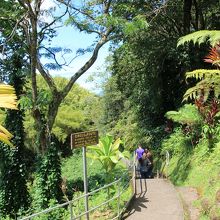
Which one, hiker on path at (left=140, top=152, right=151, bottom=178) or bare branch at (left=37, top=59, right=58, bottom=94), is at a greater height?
bare branch at (left=37, top=59, right=58, bottom=94)

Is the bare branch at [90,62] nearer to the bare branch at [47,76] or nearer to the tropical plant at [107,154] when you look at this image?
the bare branch at [47,76]

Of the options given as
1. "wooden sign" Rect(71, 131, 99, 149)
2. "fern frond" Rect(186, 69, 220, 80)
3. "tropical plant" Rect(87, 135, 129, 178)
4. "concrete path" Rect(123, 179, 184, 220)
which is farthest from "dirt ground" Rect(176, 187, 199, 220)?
"fern frond" Rect(186, 69, 220, 80)

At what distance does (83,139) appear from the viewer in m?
9.16

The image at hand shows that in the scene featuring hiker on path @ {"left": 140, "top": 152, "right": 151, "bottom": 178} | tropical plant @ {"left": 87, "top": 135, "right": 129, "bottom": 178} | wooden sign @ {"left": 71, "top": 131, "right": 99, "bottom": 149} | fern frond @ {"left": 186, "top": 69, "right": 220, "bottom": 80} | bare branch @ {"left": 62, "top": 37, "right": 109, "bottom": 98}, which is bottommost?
hiker on path @ {"left": 140, "top": 152, "right": 151, "bottom": 178}

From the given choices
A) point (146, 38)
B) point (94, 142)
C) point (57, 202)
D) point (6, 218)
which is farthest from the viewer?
point (146, 38)

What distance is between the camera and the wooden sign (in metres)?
8.91

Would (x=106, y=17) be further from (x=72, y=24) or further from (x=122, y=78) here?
(x=122, y=78)

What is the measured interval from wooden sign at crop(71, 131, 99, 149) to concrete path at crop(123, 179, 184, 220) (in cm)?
209

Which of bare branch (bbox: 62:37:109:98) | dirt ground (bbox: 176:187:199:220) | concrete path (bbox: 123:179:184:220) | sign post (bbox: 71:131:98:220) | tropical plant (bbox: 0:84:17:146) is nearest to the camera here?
tropical plant (bbox: 0:84:17:146)

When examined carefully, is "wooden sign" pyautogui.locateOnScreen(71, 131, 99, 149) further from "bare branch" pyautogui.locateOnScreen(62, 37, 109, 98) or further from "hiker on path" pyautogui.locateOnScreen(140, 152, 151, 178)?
"bare branch" pyautogui.locateOnScreen(62, 37, 109, 98)

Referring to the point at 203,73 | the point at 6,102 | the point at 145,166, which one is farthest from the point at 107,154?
the point at 6,102

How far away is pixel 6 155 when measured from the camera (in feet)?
56.1

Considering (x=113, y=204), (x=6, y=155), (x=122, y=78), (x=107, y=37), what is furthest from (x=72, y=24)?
(x=122, y=78)

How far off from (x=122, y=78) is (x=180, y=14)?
4969mm
